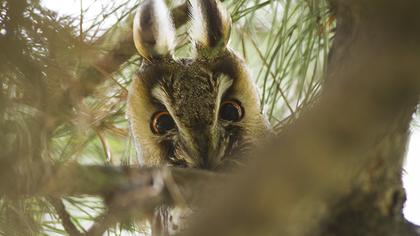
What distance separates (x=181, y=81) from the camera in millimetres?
2264

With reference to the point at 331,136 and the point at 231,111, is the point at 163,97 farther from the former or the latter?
the point at 331,136

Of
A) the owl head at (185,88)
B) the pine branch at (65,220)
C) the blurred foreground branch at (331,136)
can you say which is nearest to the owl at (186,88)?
the owl head at (185,88)

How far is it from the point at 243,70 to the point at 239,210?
1.67m

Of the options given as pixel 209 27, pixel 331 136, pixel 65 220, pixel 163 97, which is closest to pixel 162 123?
pixel 163 97

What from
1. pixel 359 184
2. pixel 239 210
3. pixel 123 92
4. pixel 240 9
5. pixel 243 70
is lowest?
pixel 239 210

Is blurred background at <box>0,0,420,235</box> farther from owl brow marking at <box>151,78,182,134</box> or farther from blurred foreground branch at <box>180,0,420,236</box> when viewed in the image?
blurred foreground branch at <box>180,0,420,236</box>

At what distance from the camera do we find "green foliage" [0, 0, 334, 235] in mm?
1476

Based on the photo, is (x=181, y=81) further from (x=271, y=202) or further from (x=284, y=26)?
(x=271, y=202)

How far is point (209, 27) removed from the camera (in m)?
2.36

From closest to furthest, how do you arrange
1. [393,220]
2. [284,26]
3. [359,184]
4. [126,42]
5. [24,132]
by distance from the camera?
[359,184] < [393,220] < [24,132] < [284,26] < [126,42]

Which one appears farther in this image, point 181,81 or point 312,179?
point 181,81

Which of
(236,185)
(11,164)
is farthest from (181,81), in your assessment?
(236,185)

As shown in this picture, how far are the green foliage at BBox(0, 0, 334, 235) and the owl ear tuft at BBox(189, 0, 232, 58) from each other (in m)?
0.09

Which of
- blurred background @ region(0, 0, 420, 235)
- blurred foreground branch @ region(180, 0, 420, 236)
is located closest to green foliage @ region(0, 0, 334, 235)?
blurred background @ region(0, 0, 420, 235)
